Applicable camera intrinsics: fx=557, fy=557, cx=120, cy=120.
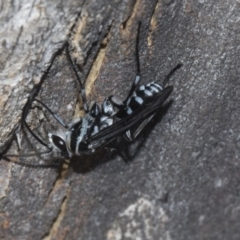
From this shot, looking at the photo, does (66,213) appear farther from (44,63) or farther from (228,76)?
(228,76)

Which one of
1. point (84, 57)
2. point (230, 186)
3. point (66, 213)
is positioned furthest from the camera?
point (66, 213)

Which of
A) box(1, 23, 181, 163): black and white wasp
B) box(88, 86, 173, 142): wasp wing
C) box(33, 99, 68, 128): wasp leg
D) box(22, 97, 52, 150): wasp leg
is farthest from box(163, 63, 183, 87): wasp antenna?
→ box(22, 97, 52, 150): wasp leg

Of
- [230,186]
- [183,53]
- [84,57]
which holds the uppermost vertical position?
[84,57]

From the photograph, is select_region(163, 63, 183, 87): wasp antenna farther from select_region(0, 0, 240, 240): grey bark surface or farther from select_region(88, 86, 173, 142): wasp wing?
select_region(88, 86, 173, 142): wasp wing

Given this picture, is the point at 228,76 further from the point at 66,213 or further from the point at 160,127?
the point at 66,213

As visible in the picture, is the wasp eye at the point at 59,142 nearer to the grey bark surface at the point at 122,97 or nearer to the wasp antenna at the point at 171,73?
the grey bark surface at the point at 122,97

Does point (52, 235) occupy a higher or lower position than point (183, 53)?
lower

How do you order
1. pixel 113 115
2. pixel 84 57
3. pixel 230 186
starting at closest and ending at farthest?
1. pixel 230 186
2. pixel 84 57
3. pixel 113 115

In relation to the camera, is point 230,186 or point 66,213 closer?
point 230,186

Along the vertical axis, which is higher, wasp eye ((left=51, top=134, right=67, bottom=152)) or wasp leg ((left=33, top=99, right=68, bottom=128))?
wasp leg ((left=33, top=99, right=68, bottom=128))

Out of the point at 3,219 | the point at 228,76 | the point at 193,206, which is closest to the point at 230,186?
the point at 193,206
